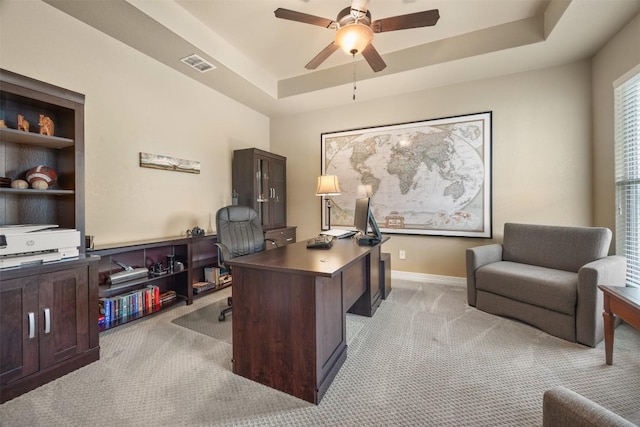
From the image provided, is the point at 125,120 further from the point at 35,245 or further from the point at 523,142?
the point at 523,142

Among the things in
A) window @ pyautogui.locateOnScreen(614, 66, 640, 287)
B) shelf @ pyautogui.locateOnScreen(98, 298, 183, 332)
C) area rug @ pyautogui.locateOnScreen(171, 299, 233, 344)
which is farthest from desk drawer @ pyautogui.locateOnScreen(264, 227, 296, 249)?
window @ pyautogui.locateOnScreen(614, 66, 640, 287)

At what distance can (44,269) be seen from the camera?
168cm

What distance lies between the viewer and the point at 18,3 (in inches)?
80.0

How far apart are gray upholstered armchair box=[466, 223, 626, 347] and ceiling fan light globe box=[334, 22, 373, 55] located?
226cm

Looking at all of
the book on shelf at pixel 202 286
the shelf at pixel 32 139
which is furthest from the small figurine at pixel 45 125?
the book on shelf at pixel 202 286

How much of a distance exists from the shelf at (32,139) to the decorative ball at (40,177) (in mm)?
189

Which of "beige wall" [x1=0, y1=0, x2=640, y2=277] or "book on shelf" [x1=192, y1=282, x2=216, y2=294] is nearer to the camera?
"beige wall" [x1=0, y1=0, x2=640, y2=277]

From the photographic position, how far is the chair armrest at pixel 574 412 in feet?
2.11

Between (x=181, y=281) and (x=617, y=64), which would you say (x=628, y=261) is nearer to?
(x=617, y=64)

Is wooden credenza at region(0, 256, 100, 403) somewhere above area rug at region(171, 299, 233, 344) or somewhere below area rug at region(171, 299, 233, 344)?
above

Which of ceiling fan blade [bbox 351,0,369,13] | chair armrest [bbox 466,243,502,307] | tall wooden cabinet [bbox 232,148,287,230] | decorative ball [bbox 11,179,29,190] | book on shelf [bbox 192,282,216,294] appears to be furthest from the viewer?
tall wooden cabinet [bbox 232,148,287,230]

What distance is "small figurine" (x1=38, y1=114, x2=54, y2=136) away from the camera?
189 centimetres

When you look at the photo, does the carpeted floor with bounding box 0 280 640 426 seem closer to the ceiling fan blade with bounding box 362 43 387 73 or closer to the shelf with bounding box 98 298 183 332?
the shelf with bounding box 98 298 183 332

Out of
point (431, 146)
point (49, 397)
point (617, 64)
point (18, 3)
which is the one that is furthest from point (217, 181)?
point (617, 64)
